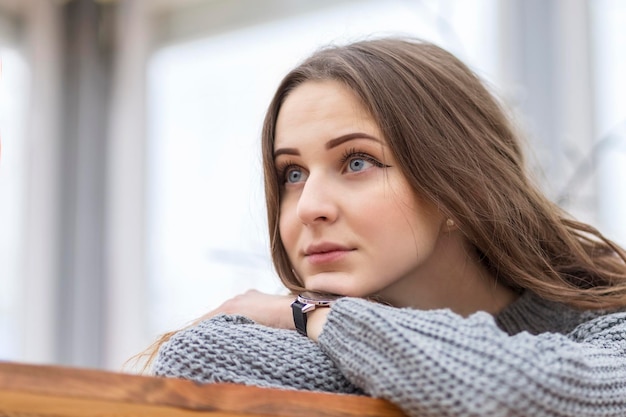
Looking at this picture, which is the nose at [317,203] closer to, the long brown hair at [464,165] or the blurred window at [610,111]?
the long brown hair at [464,165]

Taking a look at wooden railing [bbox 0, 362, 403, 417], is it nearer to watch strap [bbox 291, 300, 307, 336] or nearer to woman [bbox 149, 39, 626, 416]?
woman [bbox 149, 39, 626, 416]

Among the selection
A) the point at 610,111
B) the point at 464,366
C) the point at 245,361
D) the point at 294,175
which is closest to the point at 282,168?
the point at 294,175

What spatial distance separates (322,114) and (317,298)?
207 mm

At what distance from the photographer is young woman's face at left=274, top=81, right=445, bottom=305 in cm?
87

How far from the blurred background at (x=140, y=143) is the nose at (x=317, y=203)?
1.28m

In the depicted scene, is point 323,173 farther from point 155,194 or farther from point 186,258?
point 155,194

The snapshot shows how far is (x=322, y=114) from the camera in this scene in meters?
0.90

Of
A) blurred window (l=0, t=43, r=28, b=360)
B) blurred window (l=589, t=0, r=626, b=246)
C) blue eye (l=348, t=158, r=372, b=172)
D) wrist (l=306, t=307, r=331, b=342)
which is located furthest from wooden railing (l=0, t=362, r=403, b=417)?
blurred window (l=0, t=43, r=28, b=360)

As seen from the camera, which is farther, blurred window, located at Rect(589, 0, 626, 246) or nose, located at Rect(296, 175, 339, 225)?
blurred window, located at Rect(589, 0, 626, 246)

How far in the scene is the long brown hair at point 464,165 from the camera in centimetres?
90

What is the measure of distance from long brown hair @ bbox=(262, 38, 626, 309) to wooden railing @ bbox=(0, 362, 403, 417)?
1.19 ft

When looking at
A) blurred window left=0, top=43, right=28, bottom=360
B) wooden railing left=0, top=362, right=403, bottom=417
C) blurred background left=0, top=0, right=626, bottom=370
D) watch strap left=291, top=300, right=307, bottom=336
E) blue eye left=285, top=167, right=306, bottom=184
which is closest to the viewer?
wooden railing left=0, top=362, right=403, bottom=417

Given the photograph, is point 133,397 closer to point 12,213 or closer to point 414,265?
point 414,265

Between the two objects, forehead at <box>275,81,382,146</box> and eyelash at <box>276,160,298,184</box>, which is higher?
forehead at <box>275,81,382,146</box>
